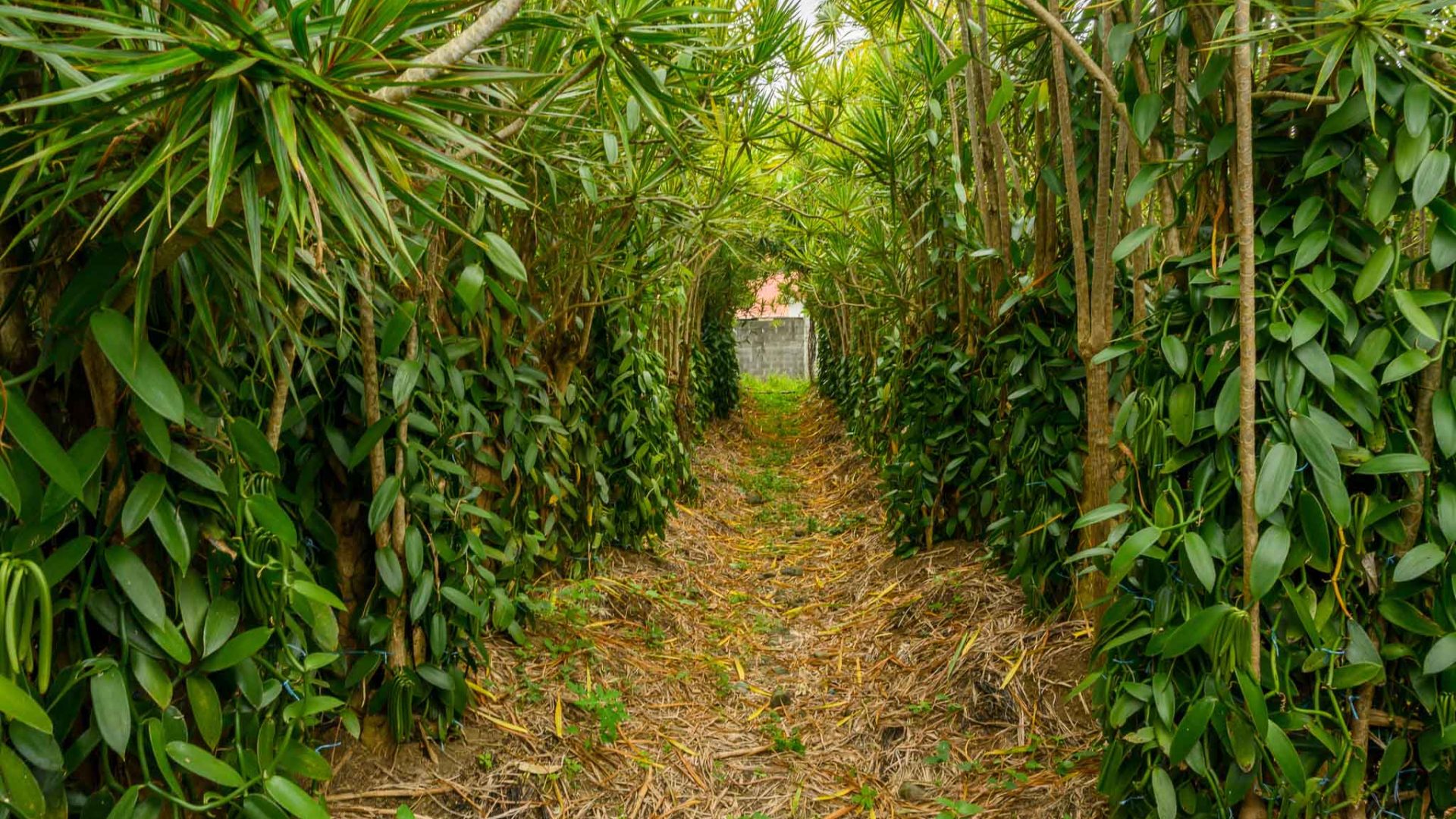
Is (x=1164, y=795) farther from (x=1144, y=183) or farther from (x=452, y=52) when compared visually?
(x=452, y=52)

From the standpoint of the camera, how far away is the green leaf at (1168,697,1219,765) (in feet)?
3.72

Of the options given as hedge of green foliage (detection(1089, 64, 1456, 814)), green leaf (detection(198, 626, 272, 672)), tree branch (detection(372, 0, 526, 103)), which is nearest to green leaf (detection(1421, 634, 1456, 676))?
hedge of green foliage (detection(1089, 64, 1456, 814))

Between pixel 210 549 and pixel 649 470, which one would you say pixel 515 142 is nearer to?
pixel 210 549

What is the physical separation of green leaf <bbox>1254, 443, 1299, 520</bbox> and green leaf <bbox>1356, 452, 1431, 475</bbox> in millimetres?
87

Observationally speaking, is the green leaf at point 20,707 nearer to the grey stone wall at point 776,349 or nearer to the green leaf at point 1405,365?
the green leaf at point 1405,365

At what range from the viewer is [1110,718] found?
1243 millimetres


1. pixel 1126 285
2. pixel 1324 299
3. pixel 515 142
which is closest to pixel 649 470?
pixel 515 142

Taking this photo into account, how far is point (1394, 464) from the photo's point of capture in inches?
42.1

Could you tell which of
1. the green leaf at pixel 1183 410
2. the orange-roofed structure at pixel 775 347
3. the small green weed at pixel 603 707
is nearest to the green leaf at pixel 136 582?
the small green weed at pixel 603 707

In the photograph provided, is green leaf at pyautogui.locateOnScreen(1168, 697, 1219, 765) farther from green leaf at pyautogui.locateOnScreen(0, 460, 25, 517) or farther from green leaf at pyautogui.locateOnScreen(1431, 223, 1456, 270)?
green leaf at pyautogui.locateOnScreen(0, 460, 25, 517)

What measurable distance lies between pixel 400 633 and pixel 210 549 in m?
0.53

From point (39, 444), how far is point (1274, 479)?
140 centimetres

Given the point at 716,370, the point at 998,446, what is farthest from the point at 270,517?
the point at 716,370

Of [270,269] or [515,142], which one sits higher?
[515,142]
